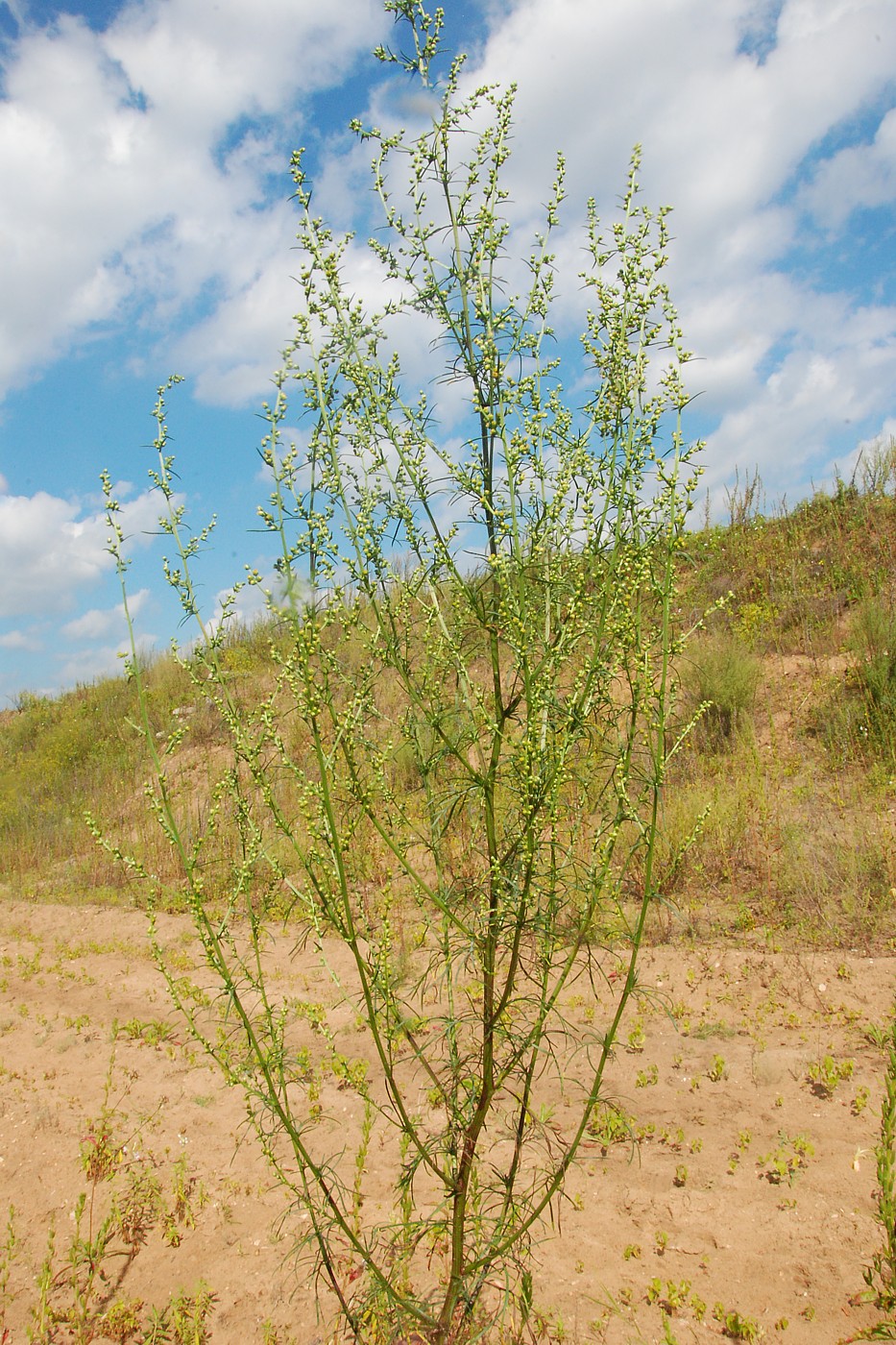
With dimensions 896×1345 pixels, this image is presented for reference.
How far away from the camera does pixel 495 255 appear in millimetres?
2277

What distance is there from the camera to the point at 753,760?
7566 millimetres

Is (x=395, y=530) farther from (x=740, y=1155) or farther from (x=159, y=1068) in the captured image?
(x=159, y=1068)

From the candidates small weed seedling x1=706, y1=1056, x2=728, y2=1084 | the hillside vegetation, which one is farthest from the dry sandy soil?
the hillside vegetation

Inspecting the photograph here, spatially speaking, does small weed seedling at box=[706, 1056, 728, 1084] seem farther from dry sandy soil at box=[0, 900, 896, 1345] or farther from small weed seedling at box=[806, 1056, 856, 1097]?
small weed seedling at box=[806, 1056, 856, 1097]

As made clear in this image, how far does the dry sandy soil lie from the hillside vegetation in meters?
0.67

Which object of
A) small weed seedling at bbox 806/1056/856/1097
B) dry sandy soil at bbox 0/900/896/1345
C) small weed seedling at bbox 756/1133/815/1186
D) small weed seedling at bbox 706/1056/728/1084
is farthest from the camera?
small weed seedling at bbox 706/1056/728/1084

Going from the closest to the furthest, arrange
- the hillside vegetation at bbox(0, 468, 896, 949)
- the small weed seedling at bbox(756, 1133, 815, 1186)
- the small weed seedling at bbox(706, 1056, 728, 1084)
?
the small weed seedling at bbox(756, 1133, 815, 1186) < the small weed seedling at bbox(706, 1056, 728, 1084) < the hillside vegetation at bbox(0, 468, 896, 949)

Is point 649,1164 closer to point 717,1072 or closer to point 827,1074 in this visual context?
point 717,1072

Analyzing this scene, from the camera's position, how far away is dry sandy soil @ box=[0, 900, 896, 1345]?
9.93 ft

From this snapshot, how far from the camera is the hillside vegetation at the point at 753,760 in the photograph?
584 cm

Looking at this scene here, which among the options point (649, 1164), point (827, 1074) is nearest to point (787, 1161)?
point (649, 1164)

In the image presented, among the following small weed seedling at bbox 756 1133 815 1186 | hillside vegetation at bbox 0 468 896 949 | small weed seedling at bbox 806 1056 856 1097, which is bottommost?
small weed seedling at bbox 756 1133 815 1186

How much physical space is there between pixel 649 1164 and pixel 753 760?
174 inches

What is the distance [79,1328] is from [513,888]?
2633 mm
